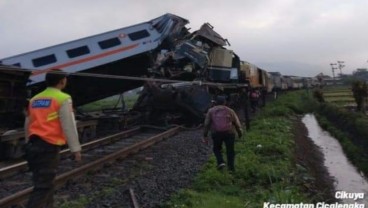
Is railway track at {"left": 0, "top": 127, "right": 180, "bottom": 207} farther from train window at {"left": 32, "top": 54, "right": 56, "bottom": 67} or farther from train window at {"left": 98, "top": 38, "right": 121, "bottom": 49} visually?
train window at {"left": 32, "top": 54, "right": 56, "bottom": 67}

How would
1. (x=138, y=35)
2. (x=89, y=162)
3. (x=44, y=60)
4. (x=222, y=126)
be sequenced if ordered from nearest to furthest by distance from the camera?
(x=222, y=126) → (x=89, y=162) → (x=44, y=60) → (x=138, y=35)

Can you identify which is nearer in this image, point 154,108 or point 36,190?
point 36,190

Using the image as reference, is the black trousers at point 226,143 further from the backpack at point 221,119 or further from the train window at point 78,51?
the train window at point 78,51

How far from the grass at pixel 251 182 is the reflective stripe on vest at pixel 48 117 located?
2.15m

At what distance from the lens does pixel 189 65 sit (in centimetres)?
1767

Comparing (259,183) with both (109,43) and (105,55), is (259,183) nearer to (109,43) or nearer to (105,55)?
(105,55)

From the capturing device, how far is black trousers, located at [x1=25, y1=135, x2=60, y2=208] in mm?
4984

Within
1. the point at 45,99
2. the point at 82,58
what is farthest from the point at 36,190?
the point at 82,58

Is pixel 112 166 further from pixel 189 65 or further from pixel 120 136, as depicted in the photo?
pixel 189 65

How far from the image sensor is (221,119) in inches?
A: 348

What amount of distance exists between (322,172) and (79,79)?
8.84 metres

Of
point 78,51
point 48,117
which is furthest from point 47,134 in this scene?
point 78,51

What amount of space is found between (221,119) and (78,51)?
8.92 metres

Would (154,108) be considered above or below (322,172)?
above
